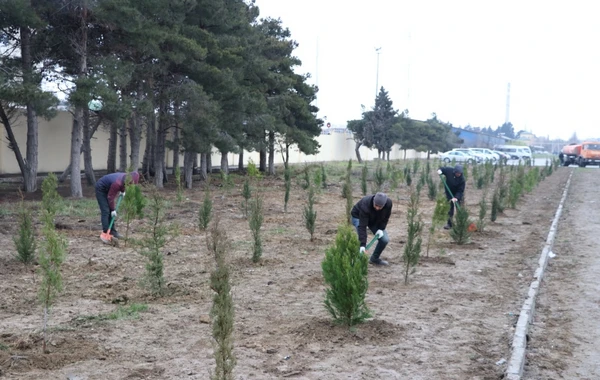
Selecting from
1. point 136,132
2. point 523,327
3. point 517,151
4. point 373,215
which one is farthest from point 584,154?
point 523,327

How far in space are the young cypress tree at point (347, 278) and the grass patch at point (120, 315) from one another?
1.89 metres

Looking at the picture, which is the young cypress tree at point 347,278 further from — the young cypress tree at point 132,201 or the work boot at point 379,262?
the young cypress tree at point 132,201

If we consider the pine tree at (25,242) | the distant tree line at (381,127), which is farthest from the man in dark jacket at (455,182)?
the distant tree line at (381,127)

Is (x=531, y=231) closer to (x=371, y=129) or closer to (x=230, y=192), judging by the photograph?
(x=230, y=192)

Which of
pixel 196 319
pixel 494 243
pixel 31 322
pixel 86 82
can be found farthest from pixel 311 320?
pixel 86 82

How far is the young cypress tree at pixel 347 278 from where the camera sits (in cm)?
594

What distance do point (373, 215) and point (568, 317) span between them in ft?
9.59

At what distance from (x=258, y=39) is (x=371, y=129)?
24135 mm

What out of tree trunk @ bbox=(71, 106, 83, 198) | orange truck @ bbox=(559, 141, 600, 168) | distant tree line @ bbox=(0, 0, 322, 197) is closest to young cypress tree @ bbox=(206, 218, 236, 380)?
distant tree line @ bbox=(0, 0, 322, 197)

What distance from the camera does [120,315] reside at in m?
6.39

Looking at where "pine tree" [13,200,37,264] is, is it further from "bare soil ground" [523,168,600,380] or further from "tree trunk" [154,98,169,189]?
"tree trunk" [154,98,169,189]

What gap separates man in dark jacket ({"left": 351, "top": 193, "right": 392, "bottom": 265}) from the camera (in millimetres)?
8695

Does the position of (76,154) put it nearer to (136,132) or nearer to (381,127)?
(136,132)

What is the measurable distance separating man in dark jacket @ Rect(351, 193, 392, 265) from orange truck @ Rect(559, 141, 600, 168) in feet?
148
